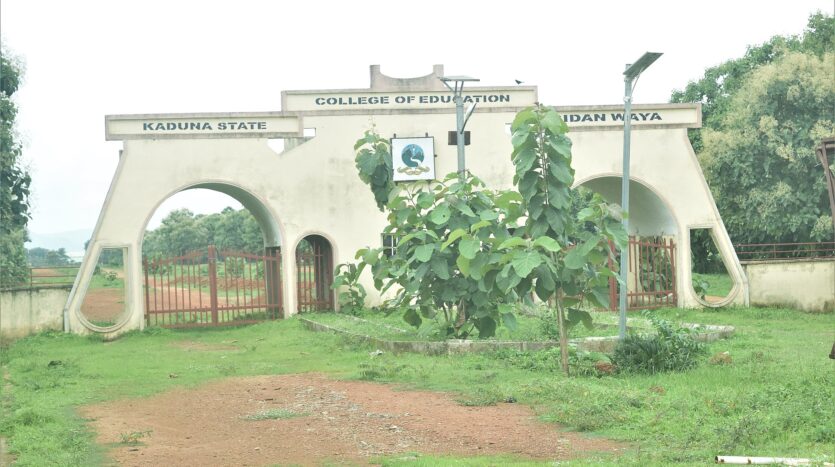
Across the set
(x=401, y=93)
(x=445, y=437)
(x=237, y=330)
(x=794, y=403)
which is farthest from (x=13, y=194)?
(x=794, y=403)

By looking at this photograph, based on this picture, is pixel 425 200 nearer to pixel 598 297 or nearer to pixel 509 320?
pixel 509 320

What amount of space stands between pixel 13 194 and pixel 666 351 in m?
20.1

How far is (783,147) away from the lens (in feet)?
105

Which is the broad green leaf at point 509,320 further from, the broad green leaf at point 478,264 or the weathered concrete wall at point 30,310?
the weathered concrete wall at point 30,310

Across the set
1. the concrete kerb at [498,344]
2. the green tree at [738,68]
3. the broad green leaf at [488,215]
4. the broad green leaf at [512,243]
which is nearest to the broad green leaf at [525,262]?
the broad green leaf at [512,243]

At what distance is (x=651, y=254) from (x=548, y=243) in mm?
13533

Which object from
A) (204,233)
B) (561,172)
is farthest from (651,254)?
(204,233)

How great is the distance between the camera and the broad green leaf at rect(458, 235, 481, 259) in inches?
539

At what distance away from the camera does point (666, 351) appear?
502 inches

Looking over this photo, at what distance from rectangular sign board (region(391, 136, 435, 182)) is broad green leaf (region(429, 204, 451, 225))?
883 centimetres

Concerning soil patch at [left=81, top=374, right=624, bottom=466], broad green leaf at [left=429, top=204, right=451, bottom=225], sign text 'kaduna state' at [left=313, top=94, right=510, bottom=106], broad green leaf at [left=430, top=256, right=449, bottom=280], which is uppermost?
sign text 'kaduna state' at [left=313, top=94, right=510, bottom=106]

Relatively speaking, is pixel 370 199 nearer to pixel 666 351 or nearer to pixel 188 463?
pixel 666 351

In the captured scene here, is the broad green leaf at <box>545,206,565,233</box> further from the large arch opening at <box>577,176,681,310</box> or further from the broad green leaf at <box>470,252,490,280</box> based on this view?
the large arch opening at <box>577,176,681,310</box>

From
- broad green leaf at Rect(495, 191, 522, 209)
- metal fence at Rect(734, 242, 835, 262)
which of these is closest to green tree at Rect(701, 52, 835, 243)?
metal fence at Rect(734, 242, 835, 262)
